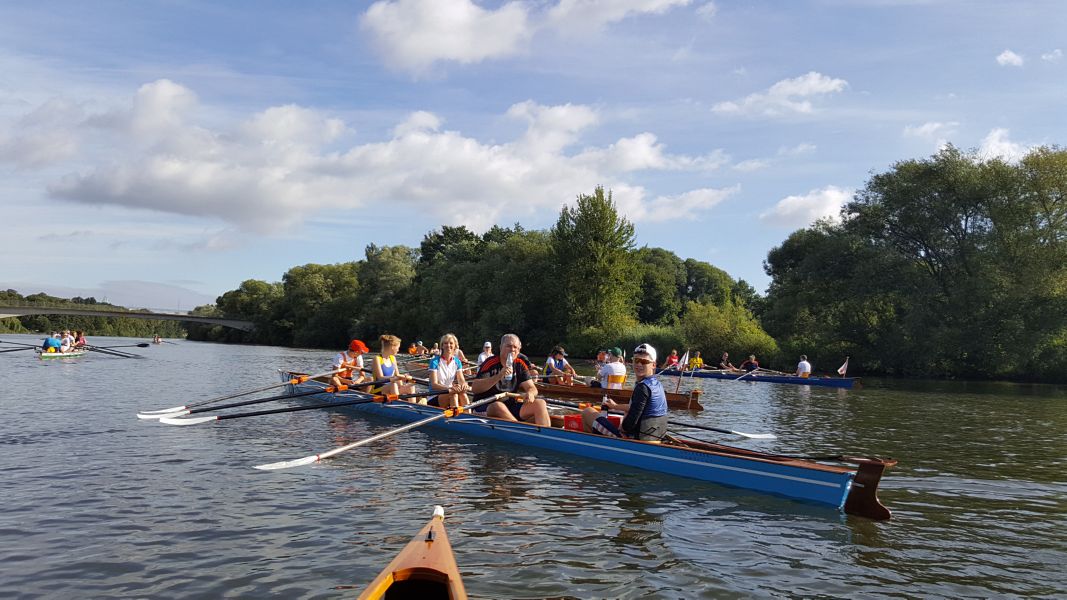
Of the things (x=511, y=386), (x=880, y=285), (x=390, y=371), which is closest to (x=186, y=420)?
(x=390, y=371)

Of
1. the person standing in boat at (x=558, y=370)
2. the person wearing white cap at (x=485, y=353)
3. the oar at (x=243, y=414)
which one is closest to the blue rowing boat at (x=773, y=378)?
the person standing in boat at (x=558, y=370)

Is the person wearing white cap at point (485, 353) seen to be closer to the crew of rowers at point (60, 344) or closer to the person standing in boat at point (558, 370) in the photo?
the person standing in boat at point (558, 370)

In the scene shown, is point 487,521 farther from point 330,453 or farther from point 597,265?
point 597,265

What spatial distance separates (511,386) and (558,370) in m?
10.3

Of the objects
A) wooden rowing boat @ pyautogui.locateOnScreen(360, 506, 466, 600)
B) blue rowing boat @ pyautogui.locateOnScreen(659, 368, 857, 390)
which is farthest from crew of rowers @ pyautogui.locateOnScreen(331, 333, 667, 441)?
blue rowing boat @ pyautogui.locateOnScreen(659, 368, 857, 390)

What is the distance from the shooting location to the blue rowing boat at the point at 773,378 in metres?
29.8

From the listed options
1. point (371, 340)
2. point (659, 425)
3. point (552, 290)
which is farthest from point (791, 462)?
point (371, 340)

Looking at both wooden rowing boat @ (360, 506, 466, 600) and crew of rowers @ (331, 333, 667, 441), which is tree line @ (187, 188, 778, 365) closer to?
crew of rowers @ (331, 333, 667, 441)

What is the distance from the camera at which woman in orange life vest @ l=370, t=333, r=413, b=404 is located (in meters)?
15.1

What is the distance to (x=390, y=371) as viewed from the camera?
1603 cm

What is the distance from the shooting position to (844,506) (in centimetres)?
873

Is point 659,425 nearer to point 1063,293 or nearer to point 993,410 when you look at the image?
point 993,410

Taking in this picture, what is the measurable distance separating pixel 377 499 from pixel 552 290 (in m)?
51.8

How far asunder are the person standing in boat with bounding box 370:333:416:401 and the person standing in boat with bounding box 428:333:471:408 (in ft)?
3.33
